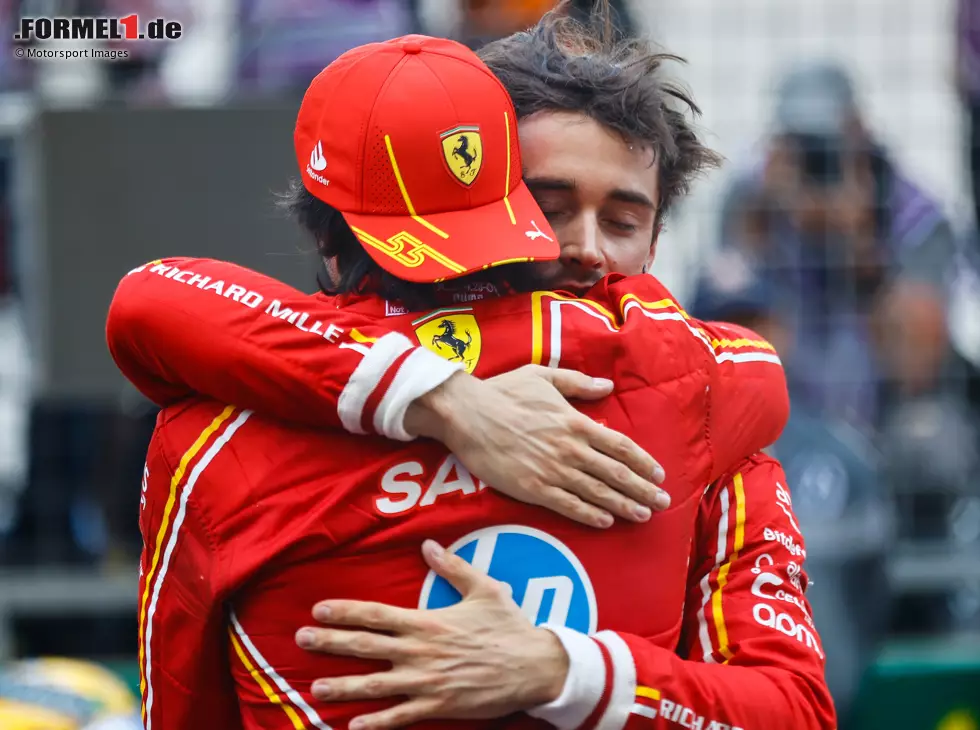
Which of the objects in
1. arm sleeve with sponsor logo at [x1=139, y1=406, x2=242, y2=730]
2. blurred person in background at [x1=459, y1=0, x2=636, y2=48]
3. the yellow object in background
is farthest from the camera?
blurred person in background at [x1=459, y1=0, x2=636, y2=48]

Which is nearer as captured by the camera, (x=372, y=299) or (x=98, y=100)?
(x=372, y=299)

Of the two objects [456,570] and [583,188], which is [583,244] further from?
[456,570]

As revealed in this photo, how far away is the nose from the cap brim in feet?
0.78

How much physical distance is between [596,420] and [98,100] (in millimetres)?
3279

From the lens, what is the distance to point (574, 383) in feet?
6.07

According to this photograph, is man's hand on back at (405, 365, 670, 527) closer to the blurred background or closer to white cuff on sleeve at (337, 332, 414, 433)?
white cuff on sleeve at (337, 332, 414, 433)

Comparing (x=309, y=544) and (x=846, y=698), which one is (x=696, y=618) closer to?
(x=309, y=544)

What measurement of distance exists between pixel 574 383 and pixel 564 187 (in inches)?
19.0

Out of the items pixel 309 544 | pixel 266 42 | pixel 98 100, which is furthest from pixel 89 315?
pixel 309 544

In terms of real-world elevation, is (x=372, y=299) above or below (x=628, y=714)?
above

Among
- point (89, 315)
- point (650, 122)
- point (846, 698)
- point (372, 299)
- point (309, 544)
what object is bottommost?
point (846, 698)

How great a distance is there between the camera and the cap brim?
6.02ft

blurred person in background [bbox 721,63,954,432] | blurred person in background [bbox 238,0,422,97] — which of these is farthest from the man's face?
blurred person in background [bbox 721,63,954,432]

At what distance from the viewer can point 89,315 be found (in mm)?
4656
